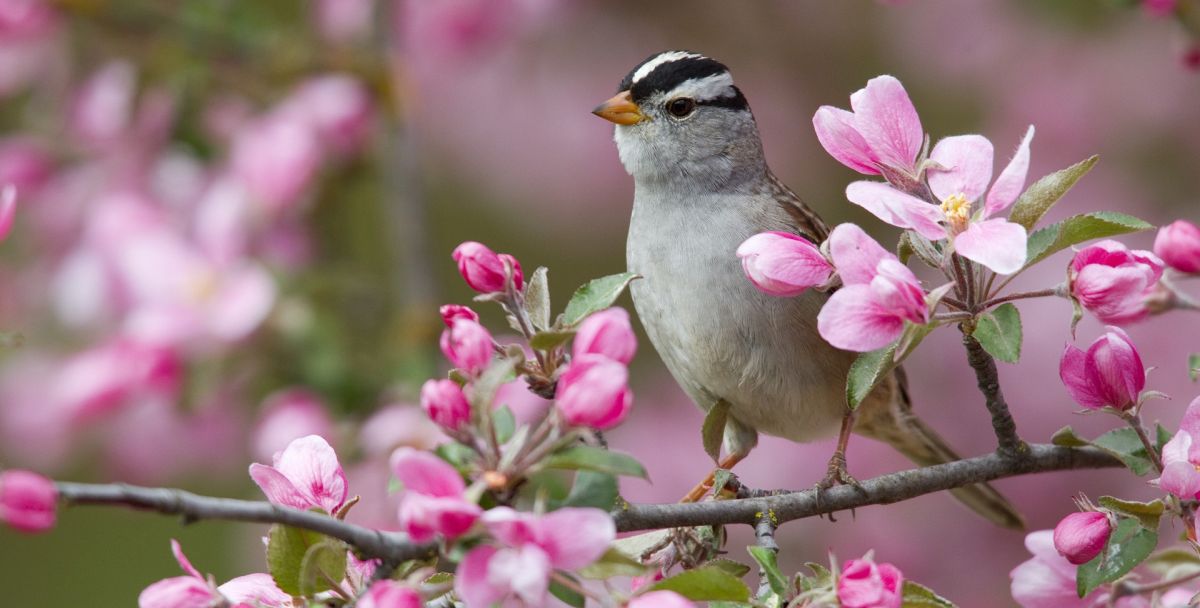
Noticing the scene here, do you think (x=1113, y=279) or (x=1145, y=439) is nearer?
(x=1113, y=279)

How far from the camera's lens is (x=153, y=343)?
2.84m

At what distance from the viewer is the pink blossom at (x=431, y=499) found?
1141mm

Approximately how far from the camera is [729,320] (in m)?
2.19

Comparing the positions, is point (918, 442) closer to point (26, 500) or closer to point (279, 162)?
point (279, 162)

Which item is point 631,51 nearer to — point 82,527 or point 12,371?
point 12,371

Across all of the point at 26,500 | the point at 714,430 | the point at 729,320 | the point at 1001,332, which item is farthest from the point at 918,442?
the point at 26,500

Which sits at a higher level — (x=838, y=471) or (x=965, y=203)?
(x=965, y=203)

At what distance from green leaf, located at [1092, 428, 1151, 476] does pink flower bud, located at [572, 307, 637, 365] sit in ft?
2.07

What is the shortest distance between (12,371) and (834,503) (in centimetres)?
262

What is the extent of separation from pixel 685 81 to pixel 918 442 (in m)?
0.84

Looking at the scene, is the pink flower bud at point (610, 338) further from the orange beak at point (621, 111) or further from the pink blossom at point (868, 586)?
the orange beak at point (621, 111)

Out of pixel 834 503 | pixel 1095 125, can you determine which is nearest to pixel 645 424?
pixel 1095 125

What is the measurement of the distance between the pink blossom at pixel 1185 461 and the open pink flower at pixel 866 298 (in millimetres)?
319

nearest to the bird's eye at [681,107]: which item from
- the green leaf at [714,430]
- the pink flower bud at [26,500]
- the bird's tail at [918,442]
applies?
the bird's tail at [918,442]
